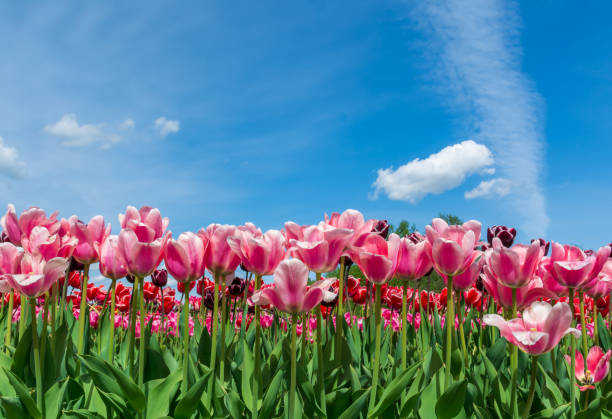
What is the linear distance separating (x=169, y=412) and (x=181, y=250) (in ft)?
2.67

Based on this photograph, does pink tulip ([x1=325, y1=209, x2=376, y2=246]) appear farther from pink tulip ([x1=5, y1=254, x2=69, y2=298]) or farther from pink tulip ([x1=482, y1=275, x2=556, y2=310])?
pink tulip ([x1=5, y1=254, x2=69, y2=298])

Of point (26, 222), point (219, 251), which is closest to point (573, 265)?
point (219, 251)

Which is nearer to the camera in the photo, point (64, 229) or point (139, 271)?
point (139, 271)

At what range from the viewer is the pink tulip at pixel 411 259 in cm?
212

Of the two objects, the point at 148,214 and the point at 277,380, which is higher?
the point at 148,214

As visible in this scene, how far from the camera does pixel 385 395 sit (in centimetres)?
196

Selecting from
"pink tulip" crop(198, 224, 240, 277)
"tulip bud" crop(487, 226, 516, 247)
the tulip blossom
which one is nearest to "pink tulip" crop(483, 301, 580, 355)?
the tulip blossom

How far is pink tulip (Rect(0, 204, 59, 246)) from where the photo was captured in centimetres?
265

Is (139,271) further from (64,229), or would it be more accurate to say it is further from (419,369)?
(419,369)

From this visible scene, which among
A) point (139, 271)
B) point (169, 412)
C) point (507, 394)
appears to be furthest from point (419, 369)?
point (139, 271)

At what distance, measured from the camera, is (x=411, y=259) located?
213 centimetres

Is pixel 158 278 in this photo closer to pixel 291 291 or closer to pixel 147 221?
pixel 147 221

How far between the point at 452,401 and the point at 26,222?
91.7 inches

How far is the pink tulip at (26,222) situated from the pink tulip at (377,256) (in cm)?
171
